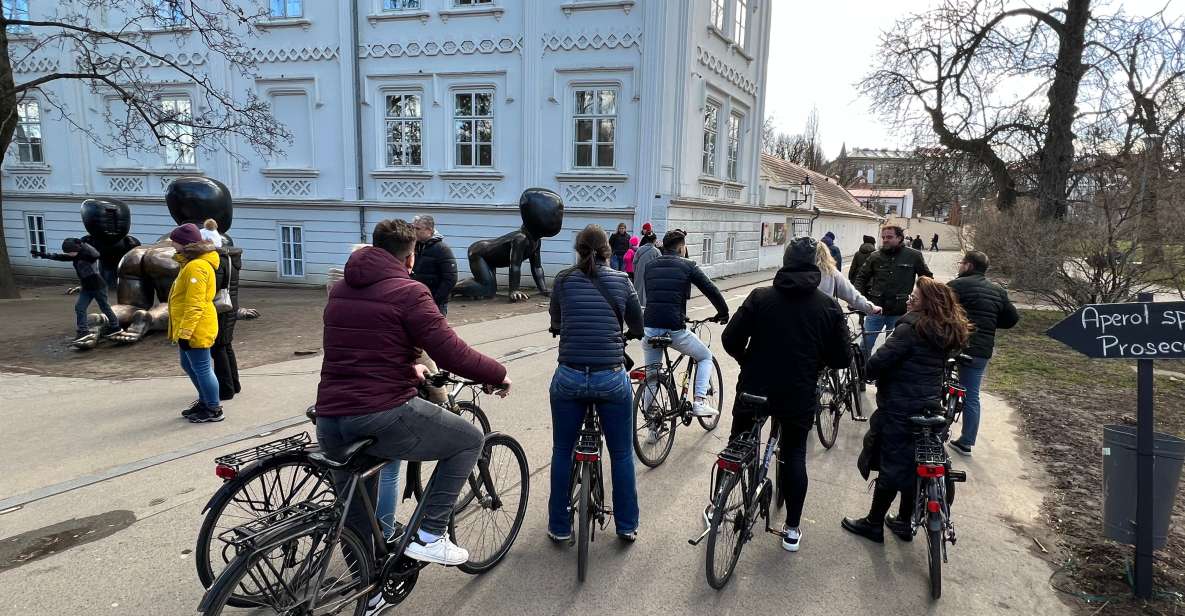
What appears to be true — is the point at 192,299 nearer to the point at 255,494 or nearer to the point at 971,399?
the point at 255,494

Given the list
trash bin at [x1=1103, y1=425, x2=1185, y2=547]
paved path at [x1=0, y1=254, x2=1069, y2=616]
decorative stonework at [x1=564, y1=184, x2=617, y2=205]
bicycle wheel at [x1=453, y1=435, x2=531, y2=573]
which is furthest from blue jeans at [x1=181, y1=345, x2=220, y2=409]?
decorative stonework at [x1=564, y1=184, x2=617, y2=205]

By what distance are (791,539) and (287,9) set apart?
70.5 ft

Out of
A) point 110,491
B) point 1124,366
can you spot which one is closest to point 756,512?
point 110,491

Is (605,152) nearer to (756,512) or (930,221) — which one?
(756,512)

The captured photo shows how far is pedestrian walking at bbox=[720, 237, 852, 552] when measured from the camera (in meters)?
3.45

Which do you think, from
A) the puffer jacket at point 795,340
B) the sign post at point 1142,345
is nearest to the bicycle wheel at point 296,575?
the puffer jacket at point 795,340

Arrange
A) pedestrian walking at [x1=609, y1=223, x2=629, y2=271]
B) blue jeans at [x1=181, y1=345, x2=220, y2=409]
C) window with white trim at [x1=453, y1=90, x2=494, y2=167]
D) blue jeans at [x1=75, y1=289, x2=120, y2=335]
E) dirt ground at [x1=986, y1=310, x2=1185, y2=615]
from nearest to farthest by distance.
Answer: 1. dirt ground at [x1=986, y1=310, x2=1185, y2=615]
2. blue jeans at [x1=181, y1=345, x2=220, y2=409]
3. blue jeans at [x1=75, y1=289, x2=120, y2=335]
4. pedestrian walking at [x1=609, y1=223, x2=629, y2=271]
5. window with white trim at [x1=453, y1=90, x2=494, y2=167]

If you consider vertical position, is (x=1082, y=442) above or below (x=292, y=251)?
below

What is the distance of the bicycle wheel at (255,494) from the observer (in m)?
2.64

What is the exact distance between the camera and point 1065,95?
17969 mm

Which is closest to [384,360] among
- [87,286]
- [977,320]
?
[977,320]

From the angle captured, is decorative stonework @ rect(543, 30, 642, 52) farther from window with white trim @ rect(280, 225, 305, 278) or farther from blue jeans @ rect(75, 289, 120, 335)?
blue jeans @ rect(75, 289, 120, 335)

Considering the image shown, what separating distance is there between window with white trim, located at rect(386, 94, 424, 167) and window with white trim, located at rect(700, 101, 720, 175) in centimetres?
851

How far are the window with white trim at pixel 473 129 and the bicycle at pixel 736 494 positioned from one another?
52.8 feet
